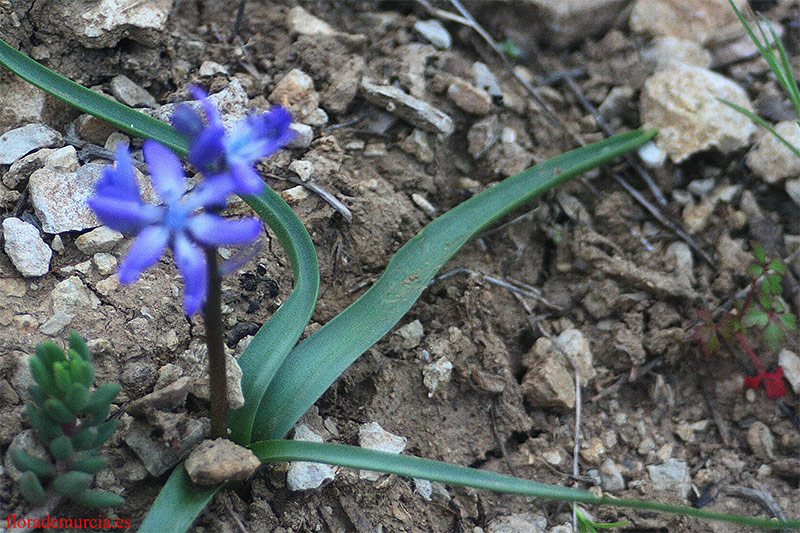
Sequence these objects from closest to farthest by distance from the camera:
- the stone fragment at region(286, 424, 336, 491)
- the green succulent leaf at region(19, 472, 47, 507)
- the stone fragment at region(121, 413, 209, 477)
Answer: the green succulent leaf at region(19, 472, 47, 507) → the stone fragment at region(121, 413, 209, 477) → the stone fragment at region(286, 424, 336, 491)

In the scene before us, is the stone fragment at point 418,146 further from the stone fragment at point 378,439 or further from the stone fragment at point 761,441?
the stone fragment at point 761,441

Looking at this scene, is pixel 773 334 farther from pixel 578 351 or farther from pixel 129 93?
pixel 129 93

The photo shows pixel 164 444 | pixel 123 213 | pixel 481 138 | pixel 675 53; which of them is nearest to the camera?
pixel 123 213

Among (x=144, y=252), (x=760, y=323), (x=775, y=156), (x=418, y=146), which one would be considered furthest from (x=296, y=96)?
(x=775, y=156)

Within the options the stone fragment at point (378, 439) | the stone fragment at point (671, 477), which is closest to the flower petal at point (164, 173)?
the stone fragment at point (378, 439)

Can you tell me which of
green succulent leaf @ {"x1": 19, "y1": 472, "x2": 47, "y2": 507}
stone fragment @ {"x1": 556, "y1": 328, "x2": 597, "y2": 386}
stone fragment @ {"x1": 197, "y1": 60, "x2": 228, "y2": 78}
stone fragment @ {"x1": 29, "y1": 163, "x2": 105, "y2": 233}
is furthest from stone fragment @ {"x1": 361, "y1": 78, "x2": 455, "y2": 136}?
green succulent leaf @ {"x1": 19, "y1": 472, "x2": 47, "y2": 507}

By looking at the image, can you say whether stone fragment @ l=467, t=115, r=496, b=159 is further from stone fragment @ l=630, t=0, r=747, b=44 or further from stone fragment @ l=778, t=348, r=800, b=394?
stone fragment @ l=778, t=348, r=800, b=394

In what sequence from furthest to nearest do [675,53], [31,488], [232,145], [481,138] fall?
1. [675,53]
2. [481,138]
3. [31,488]
4. [232,145]
